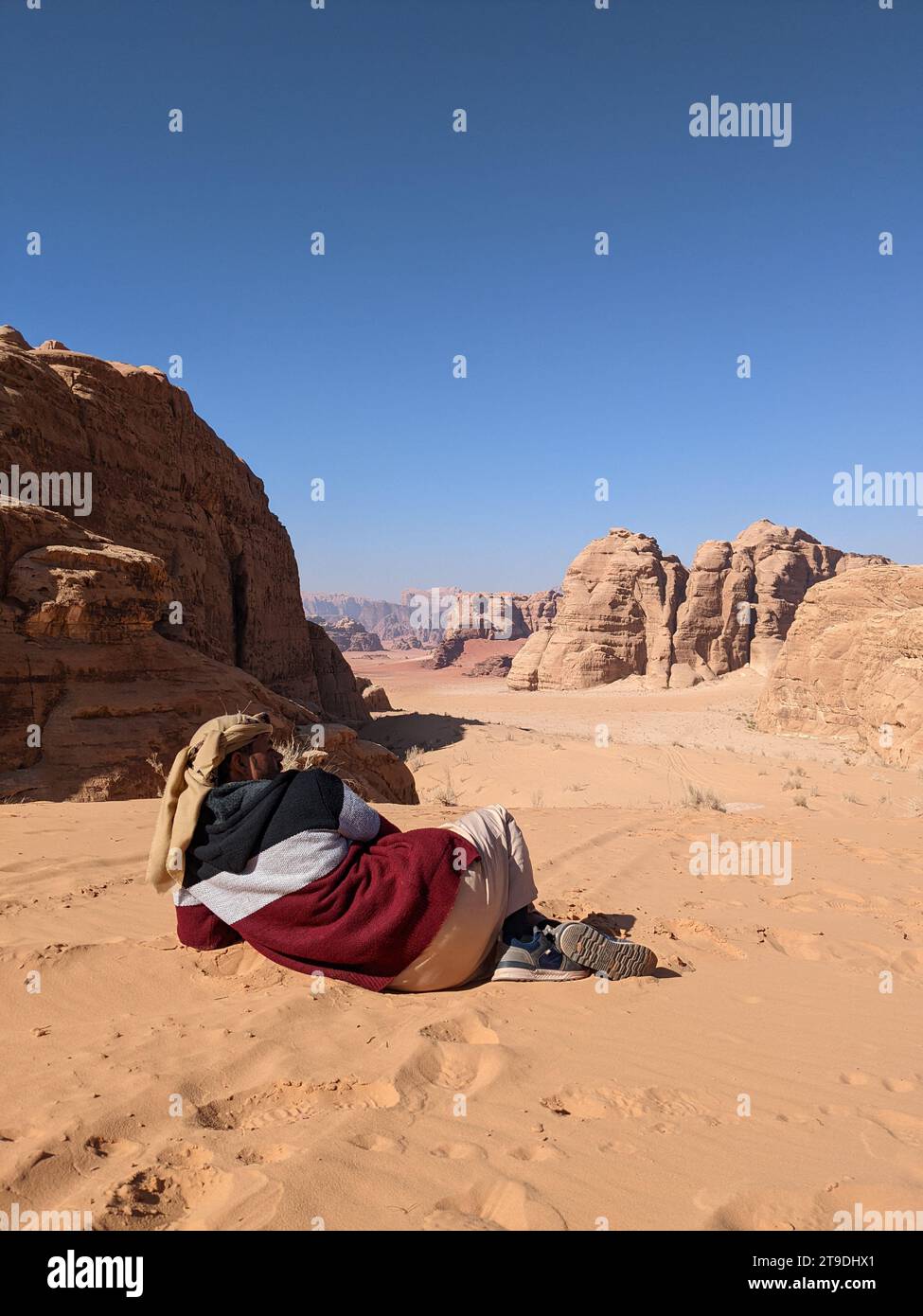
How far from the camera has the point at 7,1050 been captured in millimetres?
2584

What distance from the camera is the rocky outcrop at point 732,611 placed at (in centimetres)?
4434

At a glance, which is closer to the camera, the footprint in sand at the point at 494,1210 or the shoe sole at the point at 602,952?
the footprint in sand at the point at 494,1210

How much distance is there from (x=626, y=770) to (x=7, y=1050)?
15.4 m

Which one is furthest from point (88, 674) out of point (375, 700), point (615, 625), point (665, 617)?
point (665, 617)

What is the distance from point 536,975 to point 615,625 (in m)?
42.6

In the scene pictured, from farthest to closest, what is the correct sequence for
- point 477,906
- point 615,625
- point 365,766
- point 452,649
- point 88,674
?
point 452,649 < point 615,625 < point 365,766 < point 88,674 < point 477,906

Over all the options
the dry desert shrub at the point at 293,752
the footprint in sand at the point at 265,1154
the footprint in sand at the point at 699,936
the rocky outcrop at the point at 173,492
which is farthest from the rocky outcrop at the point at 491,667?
the footprint in sand at the point at 265,1154

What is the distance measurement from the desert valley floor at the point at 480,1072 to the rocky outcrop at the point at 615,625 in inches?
1554

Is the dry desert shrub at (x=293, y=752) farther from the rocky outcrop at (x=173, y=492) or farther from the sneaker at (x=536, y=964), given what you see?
A: the sneaker at (x=536, y=964)

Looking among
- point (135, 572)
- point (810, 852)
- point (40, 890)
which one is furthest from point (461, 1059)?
point (135, 572)

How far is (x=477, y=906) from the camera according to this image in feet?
10.5

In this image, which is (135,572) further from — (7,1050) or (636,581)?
(636,581)

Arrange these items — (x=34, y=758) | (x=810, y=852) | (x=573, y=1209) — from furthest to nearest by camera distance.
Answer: (x=34, y=758) < (x=810, y=852) < (x=573, y=1209)

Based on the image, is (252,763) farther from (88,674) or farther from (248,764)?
(88,674)
